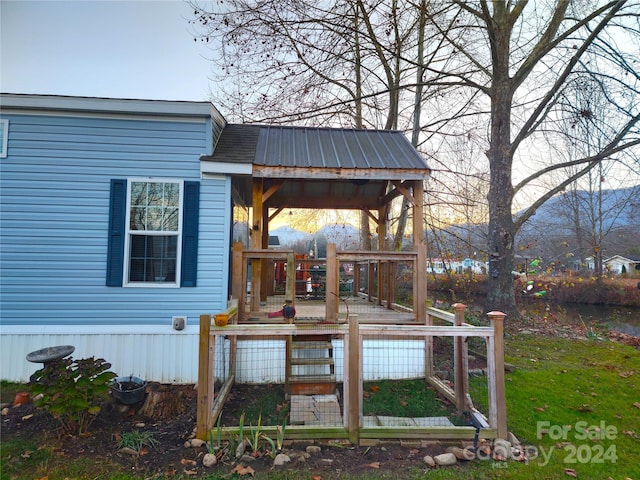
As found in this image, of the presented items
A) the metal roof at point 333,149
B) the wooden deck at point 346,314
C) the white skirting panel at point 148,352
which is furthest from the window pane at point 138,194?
the wooden deck at point 346,314

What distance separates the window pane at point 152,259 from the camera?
216 inches

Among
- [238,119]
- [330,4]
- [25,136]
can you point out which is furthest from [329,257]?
[238,119]

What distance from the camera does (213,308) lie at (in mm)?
5492

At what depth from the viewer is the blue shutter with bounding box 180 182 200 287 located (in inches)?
214

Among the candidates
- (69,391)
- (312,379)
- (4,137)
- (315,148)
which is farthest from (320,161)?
(4,137)

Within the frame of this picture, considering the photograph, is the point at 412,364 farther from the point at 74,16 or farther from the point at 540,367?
the point at 74,16

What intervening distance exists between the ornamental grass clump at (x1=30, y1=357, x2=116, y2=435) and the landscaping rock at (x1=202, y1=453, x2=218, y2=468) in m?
1.31

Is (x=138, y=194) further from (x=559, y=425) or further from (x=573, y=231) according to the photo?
(x=573, y=231)

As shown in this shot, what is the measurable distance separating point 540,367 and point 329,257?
4418mm

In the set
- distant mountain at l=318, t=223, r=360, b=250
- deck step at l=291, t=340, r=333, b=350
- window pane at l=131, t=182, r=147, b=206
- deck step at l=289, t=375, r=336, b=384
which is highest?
distant mountain at l=318, t=223, r=360, b=250

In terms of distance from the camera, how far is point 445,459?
10.8 feet

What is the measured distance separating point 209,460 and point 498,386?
3.02m

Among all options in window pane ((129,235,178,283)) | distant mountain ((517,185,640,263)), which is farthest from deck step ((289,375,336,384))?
distant mountain ((517,185,640,263))

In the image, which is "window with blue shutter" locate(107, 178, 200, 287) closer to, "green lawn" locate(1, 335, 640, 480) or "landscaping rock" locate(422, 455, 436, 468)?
"green lawn" locate(1, 335, 640, 480)
